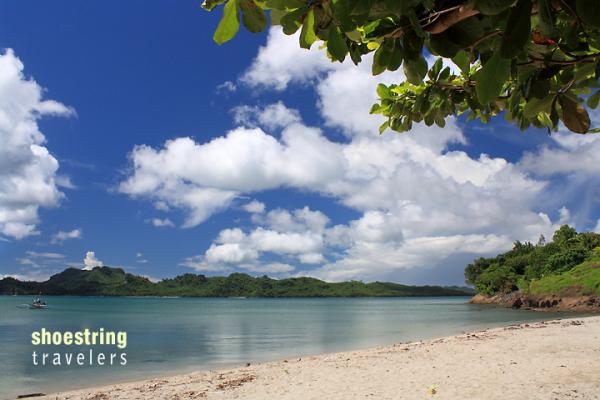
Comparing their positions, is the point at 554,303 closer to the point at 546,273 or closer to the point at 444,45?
the point at 546,273

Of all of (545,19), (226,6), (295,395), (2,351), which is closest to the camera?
(545,19)

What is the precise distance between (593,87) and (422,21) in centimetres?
126

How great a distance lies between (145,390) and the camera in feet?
39.9

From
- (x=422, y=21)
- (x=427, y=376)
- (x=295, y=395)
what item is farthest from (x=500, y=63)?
(x=427, y=376)

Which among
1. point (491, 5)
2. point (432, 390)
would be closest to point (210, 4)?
point (491, 5)

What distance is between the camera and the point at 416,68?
158 centimetres

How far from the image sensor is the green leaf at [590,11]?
1.10 meters

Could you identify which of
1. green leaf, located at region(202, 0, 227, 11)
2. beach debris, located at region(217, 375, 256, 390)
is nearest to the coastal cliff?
beach debris, located at region(217, 375, 256, 390)

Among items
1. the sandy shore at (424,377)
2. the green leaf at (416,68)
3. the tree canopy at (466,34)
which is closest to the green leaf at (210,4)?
the tree canopy at (466,34)

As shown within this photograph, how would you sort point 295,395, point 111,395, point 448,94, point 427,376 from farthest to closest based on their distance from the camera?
point 111,395
point 427,376
point 295,395
point 448,94

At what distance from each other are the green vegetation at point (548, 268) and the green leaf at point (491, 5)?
48633mm

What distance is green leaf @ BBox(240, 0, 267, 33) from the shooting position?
143cm

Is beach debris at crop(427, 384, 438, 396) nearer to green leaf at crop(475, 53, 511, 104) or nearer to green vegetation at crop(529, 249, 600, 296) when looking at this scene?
green leaf at crop(475, 53, 511, 104)

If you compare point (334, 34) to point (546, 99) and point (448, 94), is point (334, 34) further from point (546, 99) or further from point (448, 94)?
point (448, 94)
